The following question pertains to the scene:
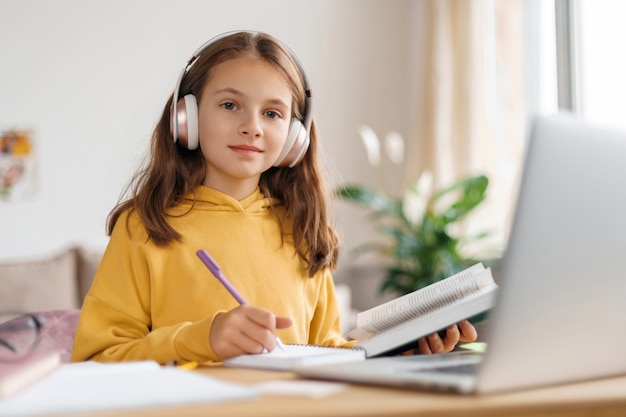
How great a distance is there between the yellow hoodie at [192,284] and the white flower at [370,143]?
2469mm

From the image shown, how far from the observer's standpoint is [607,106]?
12.4ft

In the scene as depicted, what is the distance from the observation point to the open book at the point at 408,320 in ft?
3.16

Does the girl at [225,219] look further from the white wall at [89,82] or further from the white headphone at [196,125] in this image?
the white wall at [89,82]

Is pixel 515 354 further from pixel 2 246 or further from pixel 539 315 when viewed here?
pixel 2 246

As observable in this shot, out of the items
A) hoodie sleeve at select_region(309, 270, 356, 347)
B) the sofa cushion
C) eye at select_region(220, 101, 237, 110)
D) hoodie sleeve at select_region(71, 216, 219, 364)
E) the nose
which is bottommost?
the sofa cushion

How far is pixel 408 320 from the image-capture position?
1065mm

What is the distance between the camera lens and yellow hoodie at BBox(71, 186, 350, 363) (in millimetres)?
1166

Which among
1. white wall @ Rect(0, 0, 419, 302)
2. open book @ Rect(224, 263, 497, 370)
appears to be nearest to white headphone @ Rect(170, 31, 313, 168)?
open book @ Rect(224, 263, 497, 370)

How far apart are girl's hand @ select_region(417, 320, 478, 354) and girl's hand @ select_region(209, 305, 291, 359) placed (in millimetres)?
220

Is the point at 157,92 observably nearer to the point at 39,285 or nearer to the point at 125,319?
the point at 39,285

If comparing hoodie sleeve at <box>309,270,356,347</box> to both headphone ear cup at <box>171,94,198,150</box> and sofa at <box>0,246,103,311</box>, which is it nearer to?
headphone ear cup at <box>171,94,198,150</box>

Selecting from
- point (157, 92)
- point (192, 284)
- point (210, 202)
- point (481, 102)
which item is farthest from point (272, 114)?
point (157, 92)

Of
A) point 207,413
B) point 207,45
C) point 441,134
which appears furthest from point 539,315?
point 441,134

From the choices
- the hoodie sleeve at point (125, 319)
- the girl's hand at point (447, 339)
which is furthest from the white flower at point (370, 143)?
the girl's hand at point (447, 339)
